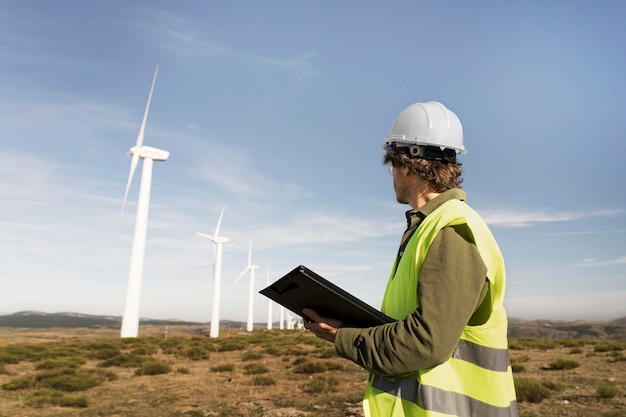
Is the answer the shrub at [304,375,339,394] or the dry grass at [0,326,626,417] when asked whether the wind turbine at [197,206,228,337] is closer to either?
the dry grass at [0,326,626,417]

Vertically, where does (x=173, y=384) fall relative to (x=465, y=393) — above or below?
below

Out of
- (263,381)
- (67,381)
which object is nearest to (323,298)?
(263,381)

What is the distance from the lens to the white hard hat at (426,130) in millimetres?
2418

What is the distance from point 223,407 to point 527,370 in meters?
10.8

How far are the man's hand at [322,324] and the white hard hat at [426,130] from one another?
0.95 metres

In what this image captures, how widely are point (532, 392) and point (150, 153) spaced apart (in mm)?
31320

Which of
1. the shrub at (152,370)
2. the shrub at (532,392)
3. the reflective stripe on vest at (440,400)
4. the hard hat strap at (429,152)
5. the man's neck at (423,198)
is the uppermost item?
the hard hat strap at (429,152)

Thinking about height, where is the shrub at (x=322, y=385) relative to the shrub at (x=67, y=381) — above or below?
above

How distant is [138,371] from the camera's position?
17.1 m

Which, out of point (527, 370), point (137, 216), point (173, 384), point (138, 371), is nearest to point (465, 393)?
point (173, 384)

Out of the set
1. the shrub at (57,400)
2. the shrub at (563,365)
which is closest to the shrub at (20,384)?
the shrub at (57,400)

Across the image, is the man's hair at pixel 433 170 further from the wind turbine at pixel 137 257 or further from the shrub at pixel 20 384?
the wind turbine at pixel 137 257

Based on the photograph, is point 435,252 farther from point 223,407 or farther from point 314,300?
point 223,407

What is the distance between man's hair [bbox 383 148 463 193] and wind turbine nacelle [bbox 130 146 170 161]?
35086 mm
